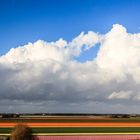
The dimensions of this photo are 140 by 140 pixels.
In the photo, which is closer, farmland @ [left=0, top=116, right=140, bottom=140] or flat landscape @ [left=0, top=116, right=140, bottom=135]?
farmland @ [left=0, top=116, right=140, bottom=140]

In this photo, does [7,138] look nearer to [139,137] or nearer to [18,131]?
[18,131]

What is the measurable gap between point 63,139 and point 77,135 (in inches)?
161

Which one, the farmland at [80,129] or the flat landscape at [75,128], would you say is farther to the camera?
the flat landscape at [75,128]

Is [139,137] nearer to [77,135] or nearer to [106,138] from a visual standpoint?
[106,138]

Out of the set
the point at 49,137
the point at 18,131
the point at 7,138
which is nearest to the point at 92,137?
the point at 49,137

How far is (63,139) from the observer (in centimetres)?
5812

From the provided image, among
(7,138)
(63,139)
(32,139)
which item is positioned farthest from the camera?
(63,139)

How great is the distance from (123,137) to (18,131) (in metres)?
18.4

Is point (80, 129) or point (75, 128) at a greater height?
point (75, 128)

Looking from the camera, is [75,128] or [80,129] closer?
[80,129]

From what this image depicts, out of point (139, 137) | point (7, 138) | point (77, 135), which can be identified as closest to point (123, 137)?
point (139, 137)

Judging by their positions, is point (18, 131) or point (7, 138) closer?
point (18, 131)

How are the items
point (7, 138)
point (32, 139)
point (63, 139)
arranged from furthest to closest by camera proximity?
point (63, 139)
point (7, 138)
point (32, 139)

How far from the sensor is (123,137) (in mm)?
59656
